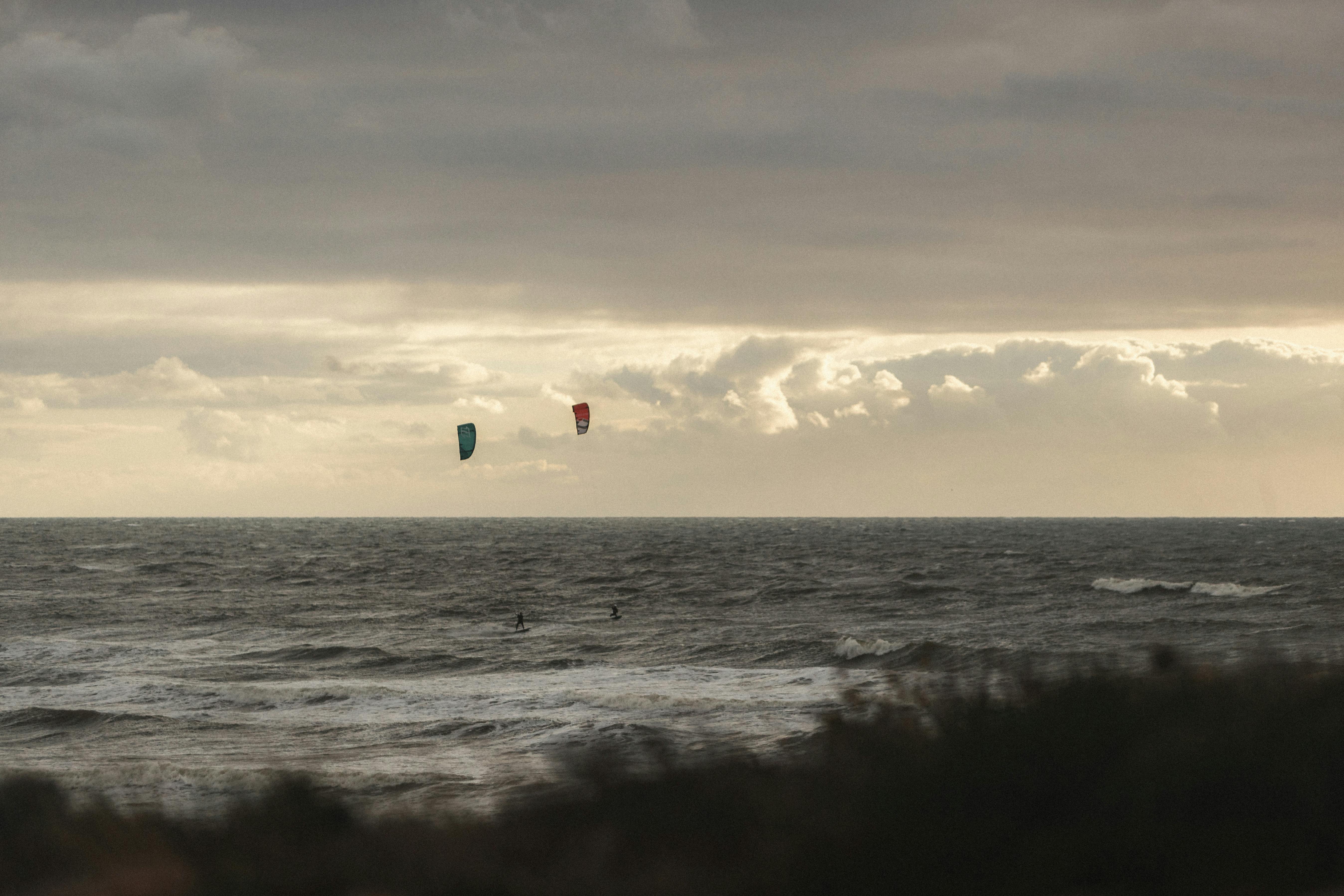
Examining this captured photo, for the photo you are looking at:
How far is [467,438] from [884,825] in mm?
28794

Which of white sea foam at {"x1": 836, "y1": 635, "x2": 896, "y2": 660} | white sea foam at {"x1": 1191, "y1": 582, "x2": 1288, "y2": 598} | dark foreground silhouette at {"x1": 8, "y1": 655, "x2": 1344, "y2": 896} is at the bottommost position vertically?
white sea foam at {"x1": 1191, "y1": 582, "x2": 1288, "y2": 598}

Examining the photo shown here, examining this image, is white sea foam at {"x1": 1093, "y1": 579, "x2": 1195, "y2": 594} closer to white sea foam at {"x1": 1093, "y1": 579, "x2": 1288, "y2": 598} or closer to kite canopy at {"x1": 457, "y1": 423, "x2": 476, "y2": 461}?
white sea foam at {"x1": 1093, "y1": 579, "x2": 1288, "y2": 598}

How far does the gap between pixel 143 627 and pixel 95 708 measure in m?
17.9

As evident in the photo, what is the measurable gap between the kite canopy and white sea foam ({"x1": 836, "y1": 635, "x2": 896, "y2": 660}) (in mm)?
11188

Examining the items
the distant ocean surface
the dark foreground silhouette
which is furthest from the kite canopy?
the dark foreground silhouette

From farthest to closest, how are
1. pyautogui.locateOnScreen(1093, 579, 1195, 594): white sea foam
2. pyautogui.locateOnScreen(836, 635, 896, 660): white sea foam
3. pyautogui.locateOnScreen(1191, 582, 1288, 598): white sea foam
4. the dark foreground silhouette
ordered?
pyautogui.locateOnScreen(1093, 579, 1195, 594): white sea foam, pyautogui.locateOnScreen(1191, 582, 1288, 598): white sea foam, pyautogui.locateOnScreen(836, 635, 896, 660): white sea foam, the dark foreground silhouette

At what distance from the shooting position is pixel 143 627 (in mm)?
36875

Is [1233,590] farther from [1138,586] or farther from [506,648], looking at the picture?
[506,648]

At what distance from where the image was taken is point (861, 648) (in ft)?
93.0

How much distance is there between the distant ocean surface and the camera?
15375 mm

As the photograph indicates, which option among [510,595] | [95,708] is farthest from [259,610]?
[95,708]

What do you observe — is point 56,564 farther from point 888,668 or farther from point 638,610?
point 888,668

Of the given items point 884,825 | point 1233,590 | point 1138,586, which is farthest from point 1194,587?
point 884,825

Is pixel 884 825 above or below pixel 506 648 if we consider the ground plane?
above
